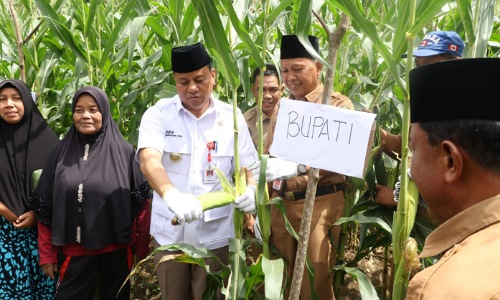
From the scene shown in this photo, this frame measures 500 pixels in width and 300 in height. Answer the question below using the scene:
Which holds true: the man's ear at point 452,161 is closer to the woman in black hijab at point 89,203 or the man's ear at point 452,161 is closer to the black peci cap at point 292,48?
the black peci cap at point 292,48

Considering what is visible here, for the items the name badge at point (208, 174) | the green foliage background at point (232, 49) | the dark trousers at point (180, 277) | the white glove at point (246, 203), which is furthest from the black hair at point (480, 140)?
the dark trousers at point (180, 277)

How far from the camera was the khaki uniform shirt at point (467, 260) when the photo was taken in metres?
0.58

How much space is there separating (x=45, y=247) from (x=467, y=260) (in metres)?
2.08

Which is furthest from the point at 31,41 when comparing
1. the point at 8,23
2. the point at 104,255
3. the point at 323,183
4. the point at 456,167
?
the point at 456,167

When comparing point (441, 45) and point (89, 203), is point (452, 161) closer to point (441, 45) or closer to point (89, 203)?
point (441, 45)

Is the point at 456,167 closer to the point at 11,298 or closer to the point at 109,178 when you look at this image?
the point at 109,178

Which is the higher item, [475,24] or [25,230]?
[475,24]

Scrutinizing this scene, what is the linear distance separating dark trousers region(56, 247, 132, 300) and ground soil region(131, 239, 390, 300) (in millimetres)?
419

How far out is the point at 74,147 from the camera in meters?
2.30

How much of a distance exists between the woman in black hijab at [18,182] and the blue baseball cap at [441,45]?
5.97 ft

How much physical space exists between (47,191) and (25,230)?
0.31 metres

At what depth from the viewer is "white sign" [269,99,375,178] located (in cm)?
144

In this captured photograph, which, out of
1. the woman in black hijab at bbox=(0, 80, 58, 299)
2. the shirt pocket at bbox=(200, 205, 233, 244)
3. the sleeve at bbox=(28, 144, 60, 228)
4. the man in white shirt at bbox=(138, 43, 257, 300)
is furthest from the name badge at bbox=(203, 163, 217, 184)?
the woman in black hijab at bbox=(0, 80, 58, 299)

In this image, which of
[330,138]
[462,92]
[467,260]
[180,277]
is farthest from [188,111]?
[467,260]
